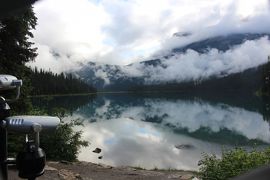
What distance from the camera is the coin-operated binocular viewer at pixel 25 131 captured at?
7.53 ft

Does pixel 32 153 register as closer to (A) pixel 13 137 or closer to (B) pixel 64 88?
(A) pixel 13 137

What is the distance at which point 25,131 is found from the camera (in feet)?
7.54

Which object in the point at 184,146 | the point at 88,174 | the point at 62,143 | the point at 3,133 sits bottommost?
the point at 184,146

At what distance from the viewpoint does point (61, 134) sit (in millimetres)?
12945

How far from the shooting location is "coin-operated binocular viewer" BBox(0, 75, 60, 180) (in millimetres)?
2295

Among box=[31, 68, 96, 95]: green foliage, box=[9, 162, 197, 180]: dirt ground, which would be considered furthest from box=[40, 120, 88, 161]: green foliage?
box=[31, 68, 96, 95]: green foliage

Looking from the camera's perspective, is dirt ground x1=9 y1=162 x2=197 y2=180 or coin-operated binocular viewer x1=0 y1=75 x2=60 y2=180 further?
dirt ground x1=9 y1=162 x2=197 y2=180

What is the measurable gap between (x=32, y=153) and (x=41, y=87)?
116390mm

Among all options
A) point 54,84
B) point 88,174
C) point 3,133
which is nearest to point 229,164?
Answer: point 88,174

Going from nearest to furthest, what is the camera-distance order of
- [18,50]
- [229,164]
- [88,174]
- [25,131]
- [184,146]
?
[25,131] < [229,164] < [88,174] < [18,50] < [184,146]

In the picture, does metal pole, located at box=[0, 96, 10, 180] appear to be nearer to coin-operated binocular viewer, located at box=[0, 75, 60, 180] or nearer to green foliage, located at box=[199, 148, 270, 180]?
coin-operated binocular viewer, located at box=[0, 75, 60, 180]

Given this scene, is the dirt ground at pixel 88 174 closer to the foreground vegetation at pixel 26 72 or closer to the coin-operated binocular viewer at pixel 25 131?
the foreground vegetation at pixel 26 72

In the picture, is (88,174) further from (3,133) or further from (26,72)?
(3,133)

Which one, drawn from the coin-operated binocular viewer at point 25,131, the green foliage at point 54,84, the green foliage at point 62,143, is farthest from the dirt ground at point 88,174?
the green foliage at point 54,84
